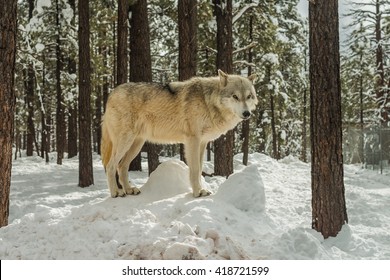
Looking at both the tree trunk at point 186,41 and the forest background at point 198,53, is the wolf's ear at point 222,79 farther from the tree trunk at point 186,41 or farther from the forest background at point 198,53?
the forest background at point 198,53

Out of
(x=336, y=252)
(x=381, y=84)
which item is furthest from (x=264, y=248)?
(x=381, y=84)

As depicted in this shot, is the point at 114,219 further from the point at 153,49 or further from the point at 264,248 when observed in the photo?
the point at 153,49

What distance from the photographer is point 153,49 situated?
2458 centimetres

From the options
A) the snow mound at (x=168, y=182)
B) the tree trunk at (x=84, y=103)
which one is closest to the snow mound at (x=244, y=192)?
the snow mound at (x=168, y=182)

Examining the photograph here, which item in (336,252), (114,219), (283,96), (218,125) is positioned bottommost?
(336,252)

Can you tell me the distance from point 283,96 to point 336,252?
18.9 metres

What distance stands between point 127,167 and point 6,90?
2.48 metres

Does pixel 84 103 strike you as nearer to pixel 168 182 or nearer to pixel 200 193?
pixel 168 182

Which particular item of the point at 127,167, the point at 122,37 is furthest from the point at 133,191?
the point at 122,37

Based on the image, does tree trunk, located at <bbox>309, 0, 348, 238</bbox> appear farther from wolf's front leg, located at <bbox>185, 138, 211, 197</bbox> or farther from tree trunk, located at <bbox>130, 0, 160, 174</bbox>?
tree trunk, located at <bbox>130, 0, 160, 174</bbox>

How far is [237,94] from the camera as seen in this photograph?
22.4 feet

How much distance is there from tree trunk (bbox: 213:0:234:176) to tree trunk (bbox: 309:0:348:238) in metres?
5.76

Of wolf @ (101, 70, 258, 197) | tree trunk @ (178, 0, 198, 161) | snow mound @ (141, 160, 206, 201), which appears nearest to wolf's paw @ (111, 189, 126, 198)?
wolf @ (101, 70, 258, 197)

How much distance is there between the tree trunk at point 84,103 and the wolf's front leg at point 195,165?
611 cm
